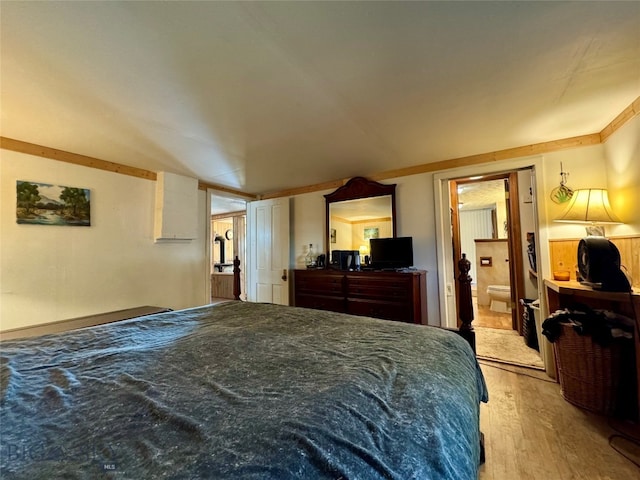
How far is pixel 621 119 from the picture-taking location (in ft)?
6.91

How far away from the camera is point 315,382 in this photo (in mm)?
840

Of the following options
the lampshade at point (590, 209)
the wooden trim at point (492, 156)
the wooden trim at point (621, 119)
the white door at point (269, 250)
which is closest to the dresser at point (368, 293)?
the white door at point (269, 250)

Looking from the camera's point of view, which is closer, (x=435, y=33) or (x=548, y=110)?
(x=435, y=33)

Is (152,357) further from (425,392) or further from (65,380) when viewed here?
(425,392)

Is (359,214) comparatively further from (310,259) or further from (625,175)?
(625,175)

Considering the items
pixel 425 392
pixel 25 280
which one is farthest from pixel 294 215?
pixel 425 392

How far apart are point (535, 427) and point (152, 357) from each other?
2409 mm

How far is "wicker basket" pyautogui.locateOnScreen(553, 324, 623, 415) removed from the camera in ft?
6.19

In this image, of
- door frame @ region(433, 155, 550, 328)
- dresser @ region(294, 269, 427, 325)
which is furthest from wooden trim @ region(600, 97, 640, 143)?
dresser @ region(294, 269, 427, 325)

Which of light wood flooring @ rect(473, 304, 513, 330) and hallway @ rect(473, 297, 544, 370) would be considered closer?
hallway @ rect(473, 297, 544, 370)

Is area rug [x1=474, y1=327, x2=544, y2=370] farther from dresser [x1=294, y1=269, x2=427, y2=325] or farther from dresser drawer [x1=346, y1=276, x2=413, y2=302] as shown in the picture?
dresser drawer [x1=346, y1=276, x2=413, y2=302]

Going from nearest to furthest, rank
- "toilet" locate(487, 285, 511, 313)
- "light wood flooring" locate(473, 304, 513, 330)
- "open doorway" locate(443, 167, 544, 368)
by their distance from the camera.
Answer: "open doorway" locate(443, 167, 544, 368) < "light wood flooring" locate(473, 304, 513, 330) < "toilet" locate(487, 285, 511, 313)

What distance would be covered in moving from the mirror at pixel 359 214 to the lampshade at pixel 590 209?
5.49 feet

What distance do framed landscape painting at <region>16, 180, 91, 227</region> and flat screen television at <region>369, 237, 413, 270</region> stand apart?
126 inches
